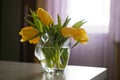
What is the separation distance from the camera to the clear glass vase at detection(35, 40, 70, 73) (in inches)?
35.6

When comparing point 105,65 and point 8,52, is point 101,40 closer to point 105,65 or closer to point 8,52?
point 105,65

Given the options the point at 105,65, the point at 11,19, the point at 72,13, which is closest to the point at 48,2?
the point at 72,13

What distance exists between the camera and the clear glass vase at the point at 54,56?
0.90m

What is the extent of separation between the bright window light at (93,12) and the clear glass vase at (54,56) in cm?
199

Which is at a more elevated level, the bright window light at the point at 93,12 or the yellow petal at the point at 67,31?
the bright window light at the point at 93,12

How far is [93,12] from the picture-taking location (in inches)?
114

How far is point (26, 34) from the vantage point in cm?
91

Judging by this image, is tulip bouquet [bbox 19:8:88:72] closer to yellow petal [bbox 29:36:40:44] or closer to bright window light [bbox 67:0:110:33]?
yellow petal [bbox 29:36:40:44]

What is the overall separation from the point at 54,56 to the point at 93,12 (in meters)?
2.07

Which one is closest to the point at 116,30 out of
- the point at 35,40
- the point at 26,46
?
the point at 26,46

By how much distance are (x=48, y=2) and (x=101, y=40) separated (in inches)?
32.7

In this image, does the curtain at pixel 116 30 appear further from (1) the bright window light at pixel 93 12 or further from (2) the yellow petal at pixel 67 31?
(2) the yellow petal at pixel 67 31

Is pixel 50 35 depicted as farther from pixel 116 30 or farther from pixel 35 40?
pixel 116 30

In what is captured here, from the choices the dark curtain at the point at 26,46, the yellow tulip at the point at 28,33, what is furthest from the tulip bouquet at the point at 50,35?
the dark curtain at the point at 26,46
